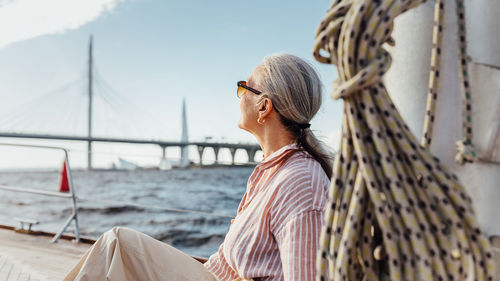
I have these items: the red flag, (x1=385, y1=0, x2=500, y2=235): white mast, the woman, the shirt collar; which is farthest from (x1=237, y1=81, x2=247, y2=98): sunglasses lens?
the red flag

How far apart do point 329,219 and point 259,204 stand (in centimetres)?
49

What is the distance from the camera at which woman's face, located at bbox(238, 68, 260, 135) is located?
1196mm

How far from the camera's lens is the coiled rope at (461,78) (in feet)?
1.68

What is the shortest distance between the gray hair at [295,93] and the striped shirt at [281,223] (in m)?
0.07

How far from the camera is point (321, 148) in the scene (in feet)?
3.85

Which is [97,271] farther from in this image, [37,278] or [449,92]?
[37,278]

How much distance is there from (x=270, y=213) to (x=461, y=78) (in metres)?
0.53

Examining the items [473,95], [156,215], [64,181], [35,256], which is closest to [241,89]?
[473,95]

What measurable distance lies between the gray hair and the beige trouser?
1.40 ft

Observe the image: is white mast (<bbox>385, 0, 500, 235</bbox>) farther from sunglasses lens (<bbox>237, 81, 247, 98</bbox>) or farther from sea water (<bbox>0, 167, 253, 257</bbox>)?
sea water (<bbox>0, 167, 253, 257</bbox>)

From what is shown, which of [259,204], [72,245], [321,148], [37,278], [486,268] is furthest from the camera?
[72,245]

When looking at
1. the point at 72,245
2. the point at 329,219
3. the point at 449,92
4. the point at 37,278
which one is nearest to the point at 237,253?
the point at 329,219

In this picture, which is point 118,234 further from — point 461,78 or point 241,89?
point 461,78

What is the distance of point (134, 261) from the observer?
1.09 metres
